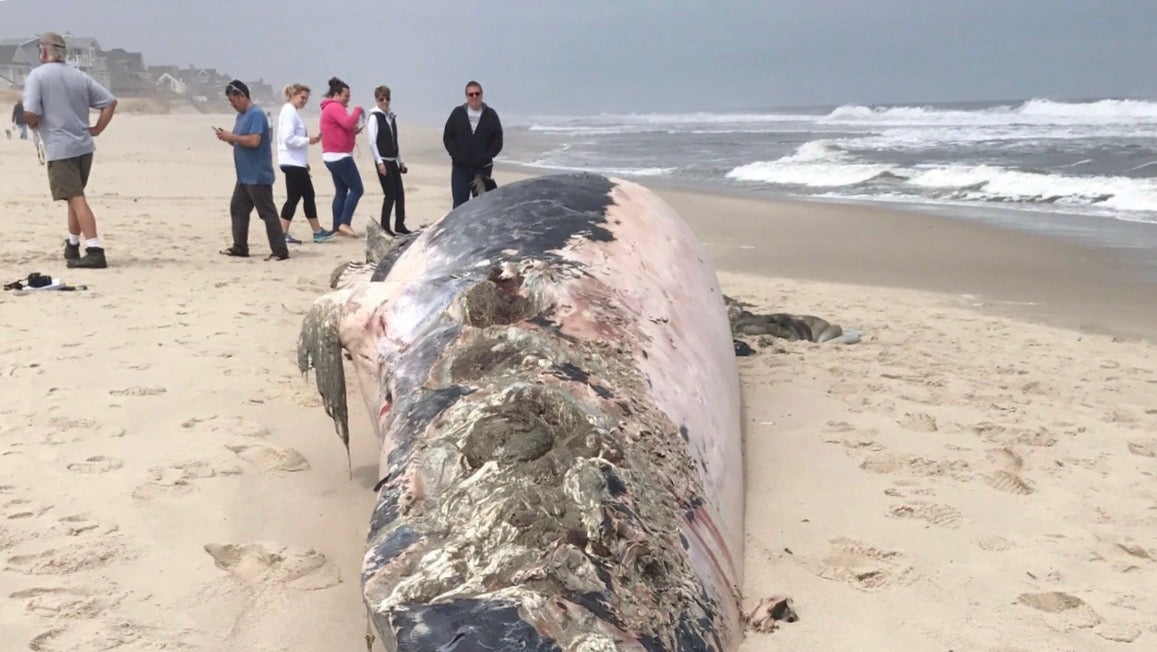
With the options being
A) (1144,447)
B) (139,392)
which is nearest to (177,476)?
(139,392)

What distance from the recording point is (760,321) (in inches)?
221

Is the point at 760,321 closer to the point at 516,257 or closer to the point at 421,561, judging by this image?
the point at 516,257

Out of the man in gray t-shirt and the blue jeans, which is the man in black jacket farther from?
the man in gray t-shirt

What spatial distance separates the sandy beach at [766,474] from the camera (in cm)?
256

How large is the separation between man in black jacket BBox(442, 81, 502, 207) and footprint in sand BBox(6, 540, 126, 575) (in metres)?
5.93

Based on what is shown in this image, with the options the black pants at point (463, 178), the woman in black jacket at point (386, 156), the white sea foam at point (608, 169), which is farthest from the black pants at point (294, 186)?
the white sea foam at point (608, 169)

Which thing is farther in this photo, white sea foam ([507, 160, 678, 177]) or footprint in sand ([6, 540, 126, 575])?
white sea foam ([507, 160, 678, 177])

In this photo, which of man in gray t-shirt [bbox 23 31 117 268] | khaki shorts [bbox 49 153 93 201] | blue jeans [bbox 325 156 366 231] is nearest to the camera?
man in gray t-shirt [bbox 23 31 117 268]

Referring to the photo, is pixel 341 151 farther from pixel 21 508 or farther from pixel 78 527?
pixel 78 527

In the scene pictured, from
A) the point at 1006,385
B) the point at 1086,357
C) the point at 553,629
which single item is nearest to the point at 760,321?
the point at 1006,385

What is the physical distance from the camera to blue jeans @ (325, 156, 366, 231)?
9.43 meters

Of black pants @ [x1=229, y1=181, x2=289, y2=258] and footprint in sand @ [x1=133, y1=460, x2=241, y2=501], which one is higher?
black pants @ [x1=229, y1=181, x2=289, y2=258]

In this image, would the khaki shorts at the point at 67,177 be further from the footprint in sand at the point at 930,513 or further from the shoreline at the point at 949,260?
the footprint in sand at the point at 930,513

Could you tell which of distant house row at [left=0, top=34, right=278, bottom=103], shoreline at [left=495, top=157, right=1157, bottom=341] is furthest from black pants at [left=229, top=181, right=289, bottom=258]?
distant house row at [left=0, top=34, right=278, bottom=103]
